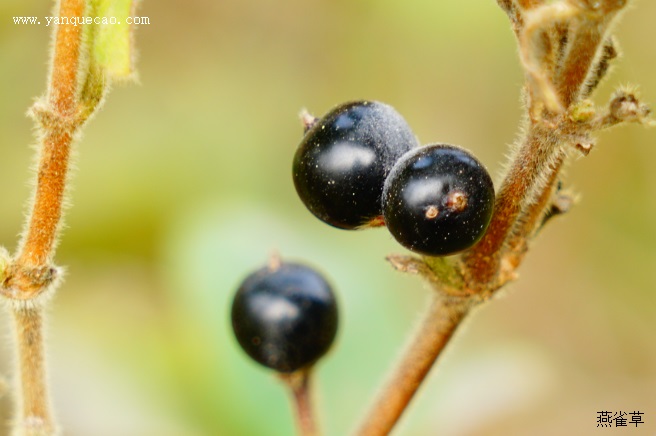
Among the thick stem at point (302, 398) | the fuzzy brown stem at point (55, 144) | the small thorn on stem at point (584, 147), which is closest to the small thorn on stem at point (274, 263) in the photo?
the thick stem at point (302, 398)

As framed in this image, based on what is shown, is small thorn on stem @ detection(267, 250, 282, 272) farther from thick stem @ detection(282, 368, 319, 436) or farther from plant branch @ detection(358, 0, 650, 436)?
plant branch @ detection(358, 0, 650, 436)

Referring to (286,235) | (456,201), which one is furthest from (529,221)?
(286,235)

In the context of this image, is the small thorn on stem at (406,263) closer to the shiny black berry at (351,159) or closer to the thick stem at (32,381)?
the shiny black berry at (351,159)

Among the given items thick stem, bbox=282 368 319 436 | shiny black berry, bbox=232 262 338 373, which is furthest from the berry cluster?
thick stem, bbox=282 368 319 436

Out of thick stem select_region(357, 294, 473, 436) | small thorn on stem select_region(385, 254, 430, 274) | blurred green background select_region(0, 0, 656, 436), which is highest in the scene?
blurred green background select_region(0, 0, 656, 436)

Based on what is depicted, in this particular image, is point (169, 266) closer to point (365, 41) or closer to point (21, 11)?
point (21, 11)

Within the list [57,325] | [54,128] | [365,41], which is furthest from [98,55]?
[365,41]
